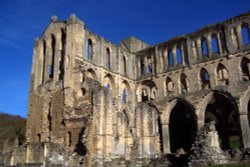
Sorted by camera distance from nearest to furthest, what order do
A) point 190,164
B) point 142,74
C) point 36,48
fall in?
point 190,164, point 36,48, point 142,74

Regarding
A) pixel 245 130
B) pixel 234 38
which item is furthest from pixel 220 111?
pixel 234 38

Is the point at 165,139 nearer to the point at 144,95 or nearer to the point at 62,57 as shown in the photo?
the point at 144,95

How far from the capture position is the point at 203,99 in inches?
816

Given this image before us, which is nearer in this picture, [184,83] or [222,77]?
[184,83]

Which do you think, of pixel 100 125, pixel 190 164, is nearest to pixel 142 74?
pixel 100 125

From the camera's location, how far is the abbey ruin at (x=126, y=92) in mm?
15625

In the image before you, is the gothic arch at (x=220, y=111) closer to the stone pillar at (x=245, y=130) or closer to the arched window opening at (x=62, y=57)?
the stone pillar at (x=245, y=130)

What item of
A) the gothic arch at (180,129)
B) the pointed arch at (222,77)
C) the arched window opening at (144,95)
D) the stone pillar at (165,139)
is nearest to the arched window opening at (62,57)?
the arched window opening at (144,95)

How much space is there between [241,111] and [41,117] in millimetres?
13068

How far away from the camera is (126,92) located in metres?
24.7

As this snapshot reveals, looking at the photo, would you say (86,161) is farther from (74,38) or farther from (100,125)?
(74,38)

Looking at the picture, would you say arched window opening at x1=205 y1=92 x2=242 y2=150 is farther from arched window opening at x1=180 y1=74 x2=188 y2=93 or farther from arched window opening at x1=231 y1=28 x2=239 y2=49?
arched window opening at x1=231 y1=28 x2=239 y2=49

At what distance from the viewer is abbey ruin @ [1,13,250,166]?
51.3 ft

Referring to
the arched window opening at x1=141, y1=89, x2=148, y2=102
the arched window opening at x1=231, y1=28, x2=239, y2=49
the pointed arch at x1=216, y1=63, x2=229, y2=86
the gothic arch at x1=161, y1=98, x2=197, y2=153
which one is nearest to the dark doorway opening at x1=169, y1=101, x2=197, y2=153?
the gothic arch at x1=161, y1=98, x2=197, y2=153
